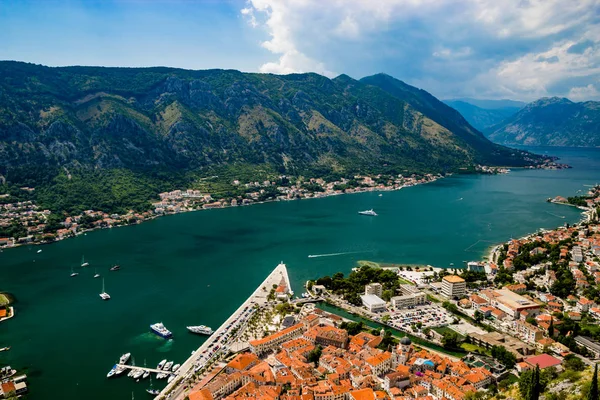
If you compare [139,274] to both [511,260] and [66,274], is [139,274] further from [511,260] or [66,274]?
[511,260]

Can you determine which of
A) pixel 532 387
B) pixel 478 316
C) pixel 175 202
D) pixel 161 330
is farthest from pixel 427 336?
pixel 175 202

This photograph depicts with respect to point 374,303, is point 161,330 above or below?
below

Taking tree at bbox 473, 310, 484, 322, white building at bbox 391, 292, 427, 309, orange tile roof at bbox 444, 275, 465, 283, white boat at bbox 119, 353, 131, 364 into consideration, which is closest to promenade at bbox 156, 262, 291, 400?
white boat at bbox 119, 353, 131, 364

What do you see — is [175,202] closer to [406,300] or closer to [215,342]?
[215,342]

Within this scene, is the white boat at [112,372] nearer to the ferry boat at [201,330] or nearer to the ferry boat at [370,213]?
the ferry boat at [201,330]

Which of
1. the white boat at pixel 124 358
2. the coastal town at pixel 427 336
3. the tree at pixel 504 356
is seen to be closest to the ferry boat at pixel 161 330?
the white boat at pixel 124 358

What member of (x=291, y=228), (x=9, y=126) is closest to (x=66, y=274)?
(x=291, y=228)
